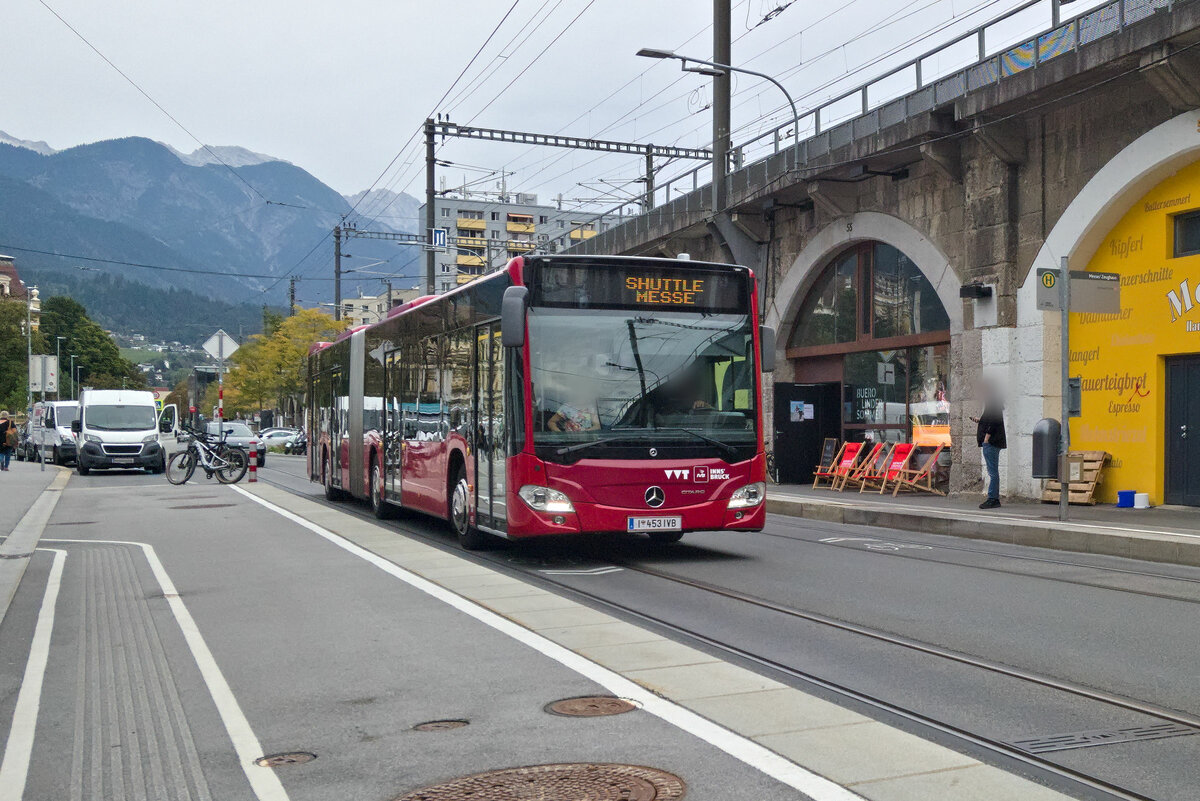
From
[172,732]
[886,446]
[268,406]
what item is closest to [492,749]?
[172,732]

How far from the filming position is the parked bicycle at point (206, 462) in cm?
2847

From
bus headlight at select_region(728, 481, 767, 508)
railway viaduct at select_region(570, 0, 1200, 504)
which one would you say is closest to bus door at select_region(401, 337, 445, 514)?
bus headlight at select_region(728, 481, 767, 508)

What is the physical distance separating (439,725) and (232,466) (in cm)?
2461

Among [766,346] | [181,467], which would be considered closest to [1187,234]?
[766,346]

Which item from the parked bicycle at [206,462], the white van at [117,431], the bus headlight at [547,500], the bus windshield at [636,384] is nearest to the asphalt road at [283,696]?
the bus headlight at [547,500]

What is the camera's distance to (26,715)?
19.4 ft

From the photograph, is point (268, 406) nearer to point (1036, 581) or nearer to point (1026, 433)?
point (1026, 433)

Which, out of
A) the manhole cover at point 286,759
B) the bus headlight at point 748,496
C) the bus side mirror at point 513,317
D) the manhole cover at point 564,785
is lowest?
the manhole cover at point 286,759

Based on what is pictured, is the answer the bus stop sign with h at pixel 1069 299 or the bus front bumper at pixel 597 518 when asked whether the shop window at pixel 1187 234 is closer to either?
the bus stop sign with h at pixel 1069 299

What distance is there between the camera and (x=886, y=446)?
23.0 m

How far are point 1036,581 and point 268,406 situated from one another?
3692 inches

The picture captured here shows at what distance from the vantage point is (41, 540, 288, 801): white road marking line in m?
4.65

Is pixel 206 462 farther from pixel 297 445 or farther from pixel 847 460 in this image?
pixel 297 445

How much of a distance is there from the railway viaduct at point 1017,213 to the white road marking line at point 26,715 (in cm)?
1367
